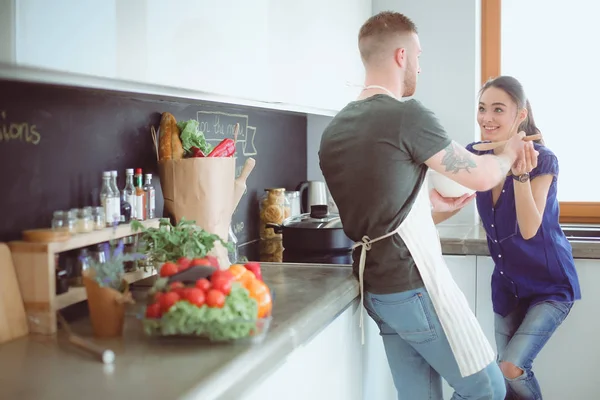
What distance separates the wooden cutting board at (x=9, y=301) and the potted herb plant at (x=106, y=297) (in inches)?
4.9

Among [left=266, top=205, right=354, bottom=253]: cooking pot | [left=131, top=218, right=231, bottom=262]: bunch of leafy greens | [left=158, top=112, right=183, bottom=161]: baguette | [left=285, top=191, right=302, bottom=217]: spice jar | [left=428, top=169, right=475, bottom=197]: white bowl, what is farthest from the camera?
[left=285, top=191, right=302, bottom=217]: spice jar

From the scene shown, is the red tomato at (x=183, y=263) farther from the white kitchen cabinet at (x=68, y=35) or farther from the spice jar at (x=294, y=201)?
the spice jar at (x=294, y=201)

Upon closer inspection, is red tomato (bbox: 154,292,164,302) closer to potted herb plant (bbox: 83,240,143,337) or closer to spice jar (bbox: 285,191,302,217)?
potted herb plant (bbox: 83,240,143,337)

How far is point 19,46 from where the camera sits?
1054 mm

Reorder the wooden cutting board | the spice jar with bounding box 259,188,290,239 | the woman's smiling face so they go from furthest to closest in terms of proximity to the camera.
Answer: the spice jar with bounding box 259,188,290,239 → the woman's smiling face → the wooden cutting board

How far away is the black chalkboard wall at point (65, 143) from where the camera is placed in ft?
4.58

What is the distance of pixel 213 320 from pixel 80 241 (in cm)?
36

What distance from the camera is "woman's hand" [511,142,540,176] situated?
2023 millimetres

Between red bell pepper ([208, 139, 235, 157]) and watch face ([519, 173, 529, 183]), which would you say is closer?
red bell pepper ([208, 139, 235, 157])

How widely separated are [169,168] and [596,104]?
2376mm

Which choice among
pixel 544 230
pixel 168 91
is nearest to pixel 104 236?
pixel 168 91

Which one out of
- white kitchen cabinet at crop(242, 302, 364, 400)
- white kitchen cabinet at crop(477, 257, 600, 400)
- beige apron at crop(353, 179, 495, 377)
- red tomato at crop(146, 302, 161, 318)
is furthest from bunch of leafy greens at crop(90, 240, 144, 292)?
white kitchen cabinet at crop(477, 257, 600, 400)

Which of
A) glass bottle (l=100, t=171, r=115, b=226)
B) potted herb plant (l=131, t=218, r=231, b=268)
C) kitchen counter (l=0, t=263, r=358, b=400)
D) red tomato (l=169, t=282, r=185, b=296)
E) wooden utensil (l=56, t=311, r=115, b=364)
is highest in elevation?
glass bottle (l=100, t=171, r=115, b=226)

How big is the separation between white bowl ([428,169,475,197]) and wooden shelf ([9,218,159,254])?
36.2 inches
